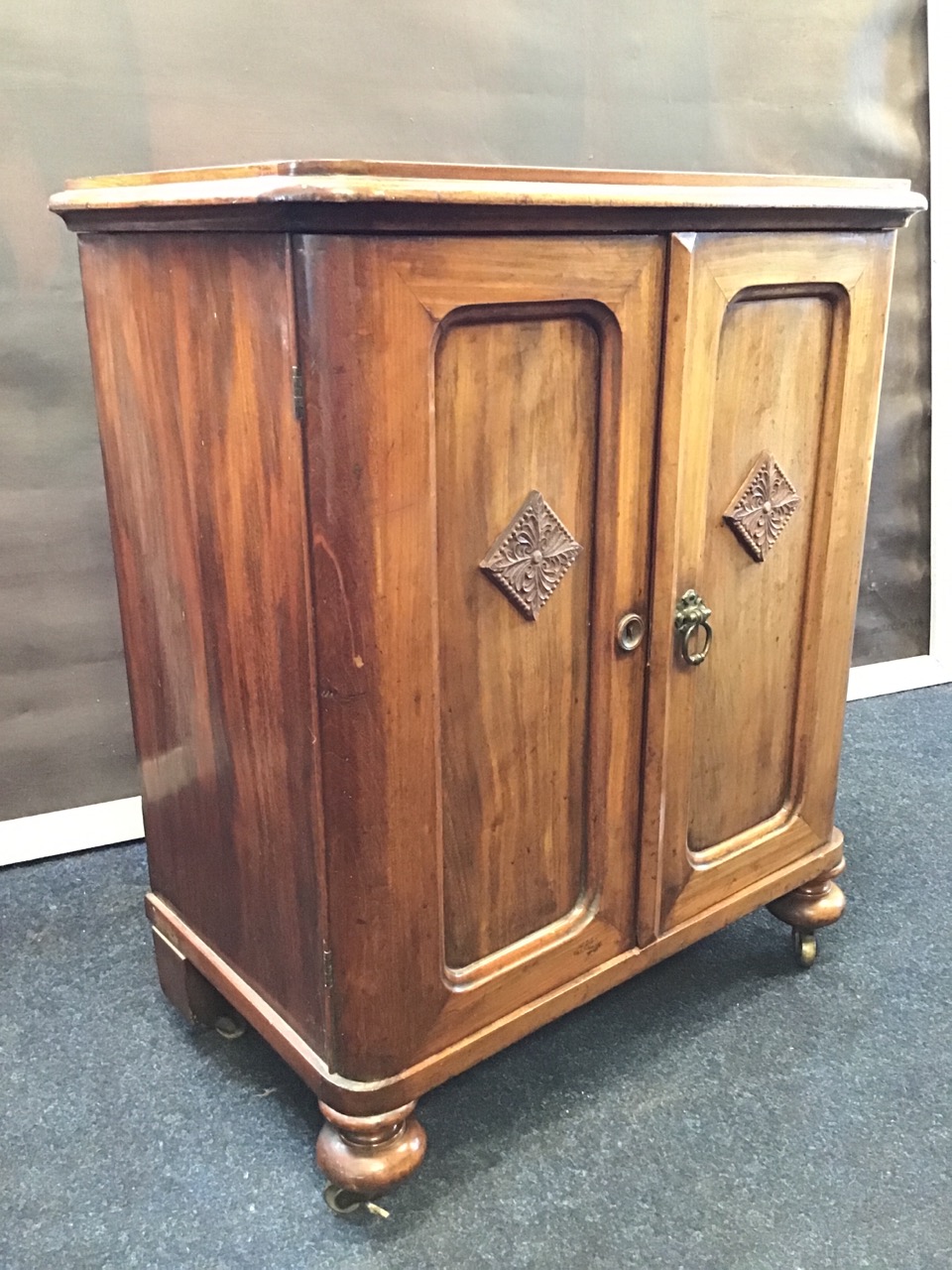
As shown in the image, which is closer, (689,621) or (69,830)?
(689,621)

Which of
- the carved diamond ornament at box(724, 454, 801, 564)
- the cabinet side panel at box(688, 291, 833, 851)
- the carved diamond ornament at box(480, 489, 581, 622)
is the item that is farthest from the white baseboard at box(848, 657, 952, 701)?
the carved diamond ornament at box(480, 489, 581, 622)

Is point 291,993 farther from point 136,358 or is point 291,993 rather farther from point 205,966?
point 136,358

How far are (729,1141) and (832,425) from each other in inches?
29.8

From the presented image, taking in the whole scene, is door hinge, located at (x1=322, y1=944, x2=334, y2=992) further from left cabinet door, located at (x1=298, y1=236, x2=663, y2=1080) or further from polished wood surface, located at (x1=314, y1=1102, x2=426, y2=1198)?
polished wood surface, located at (x1=314, y1=1102, x2=426, y2=1198)

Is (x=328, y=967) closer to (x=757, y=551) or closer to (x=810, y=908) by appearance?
(x=757, y=551)

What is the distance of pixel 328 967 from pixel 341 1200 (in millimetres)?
275

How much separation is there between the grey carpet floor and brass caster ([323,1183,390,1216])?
0.02 meters

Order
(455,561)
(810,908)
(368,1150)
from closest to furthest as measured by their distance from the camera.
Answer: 1. (455,561)
2. (368,1150)
3. (810,908)

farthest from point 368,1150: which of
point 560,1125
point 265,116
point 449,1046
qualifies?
point 265,116

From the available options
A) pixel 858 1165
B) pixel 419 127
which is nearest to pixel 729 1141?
pixel 858 1165

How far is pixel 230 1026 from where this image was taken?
1281 millimetres

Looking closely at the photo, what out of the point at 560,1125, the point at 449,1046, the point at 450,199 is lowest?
the point at 560,1125

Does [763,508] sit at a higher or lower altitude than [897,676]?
higher

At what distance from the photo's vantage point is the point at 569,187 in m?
0.85
